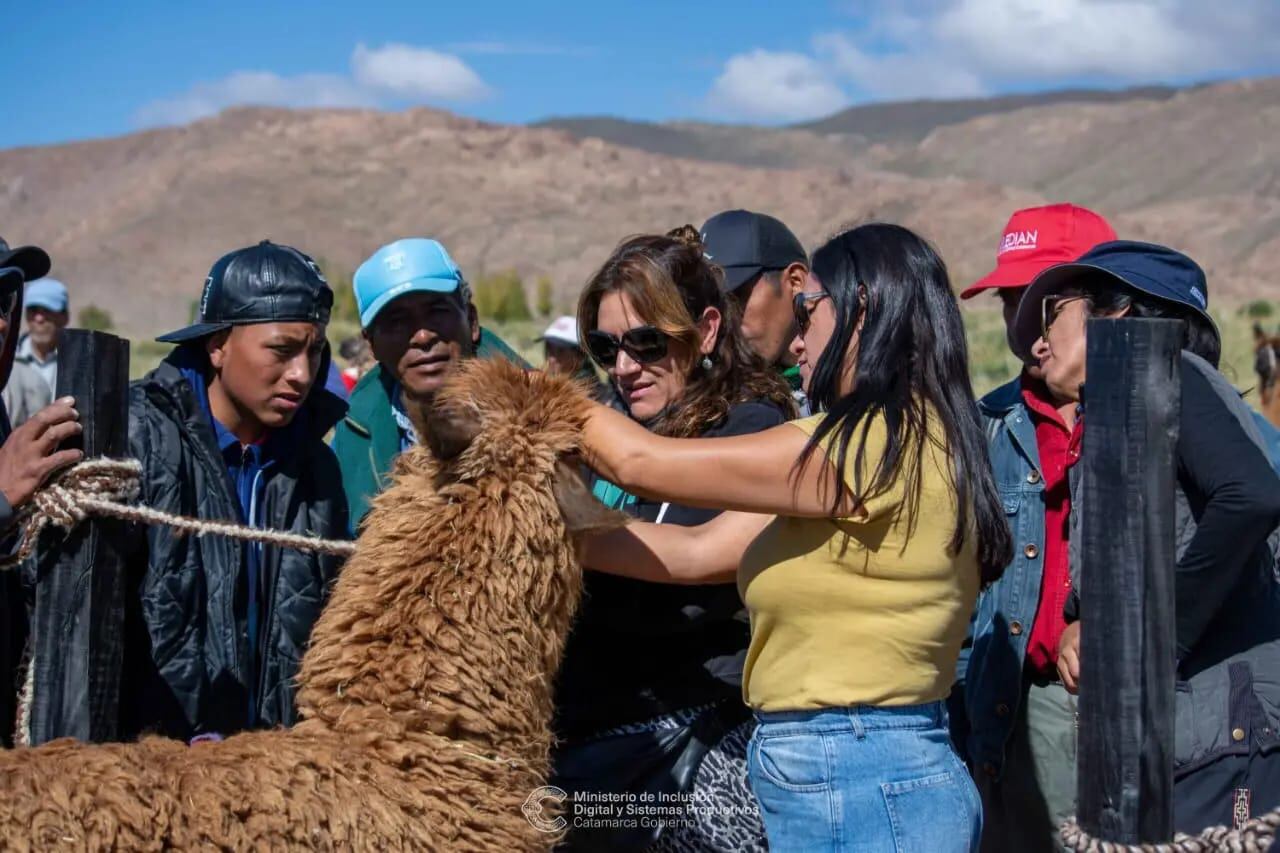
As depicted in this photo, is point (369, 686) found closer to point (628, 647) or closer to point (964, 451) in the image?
point (628, 647)

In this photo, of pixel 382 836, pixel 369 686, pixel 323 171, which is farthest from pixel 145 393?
pixel 323 171

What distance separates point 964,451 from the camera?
2.79 metres

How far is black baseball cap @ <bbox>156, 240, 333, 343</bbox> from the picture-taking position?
3652mm

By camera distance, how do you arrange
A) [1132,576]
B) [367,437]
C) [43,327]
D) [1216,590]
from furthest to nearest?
1. [43,327]
2. [367,437]
3. [1216,590]
4. [1132,576]

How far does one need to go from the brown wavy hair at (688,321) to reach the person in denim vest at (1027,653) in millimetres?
752

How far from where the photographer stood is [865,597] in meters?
2.73

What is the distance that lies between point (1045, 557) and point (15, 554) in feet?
8.65

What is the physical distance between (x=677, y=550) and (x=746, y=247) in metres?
2.34

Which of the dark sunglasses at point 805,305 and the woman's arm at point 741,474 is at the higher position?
the dark sunglasses at point 805,305

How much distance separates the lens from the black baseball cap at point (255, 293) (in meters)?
3.65

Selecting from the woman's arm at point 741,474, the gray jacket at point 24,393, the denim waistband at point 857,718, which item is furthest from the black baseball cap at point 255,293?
the gray jacket at point 24,393

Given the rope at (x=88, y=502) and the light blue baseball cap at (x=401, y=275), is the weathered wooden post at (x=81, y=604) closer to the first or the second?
the rope at (x=88, y=502)
